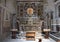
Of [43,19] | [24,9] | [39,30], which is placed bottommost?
[39,30]

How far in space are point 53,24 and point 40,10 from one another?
5.46ft

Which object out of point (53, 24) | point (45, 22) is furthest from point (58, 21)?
point (45, 22)

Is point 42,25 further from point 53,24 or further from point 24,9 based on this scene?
point 24,9

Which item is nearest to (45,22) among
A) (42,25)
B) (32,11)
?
(42,25)

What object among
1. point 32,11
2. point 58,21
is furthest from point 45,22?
point 32,11

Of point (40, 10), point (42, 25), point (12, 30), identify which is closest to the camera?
point (12, 30)

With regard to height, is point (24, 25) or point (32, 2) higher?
point (32, 2)

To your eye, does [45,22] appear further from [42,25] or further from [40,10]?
[40,10]

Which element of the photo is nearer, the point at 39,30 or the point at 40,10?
the point at 39,30

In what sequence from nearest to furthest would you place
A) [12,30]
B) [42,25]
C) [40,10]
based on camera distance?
[12,30] → [42,25] → [40,10]

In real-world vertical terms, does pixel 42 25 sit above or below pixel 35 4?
below

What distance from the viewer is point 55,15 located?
8312mm

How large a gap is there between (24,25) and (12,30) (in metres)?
1.20

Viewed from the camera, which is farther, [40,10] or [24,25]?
[40,10]
